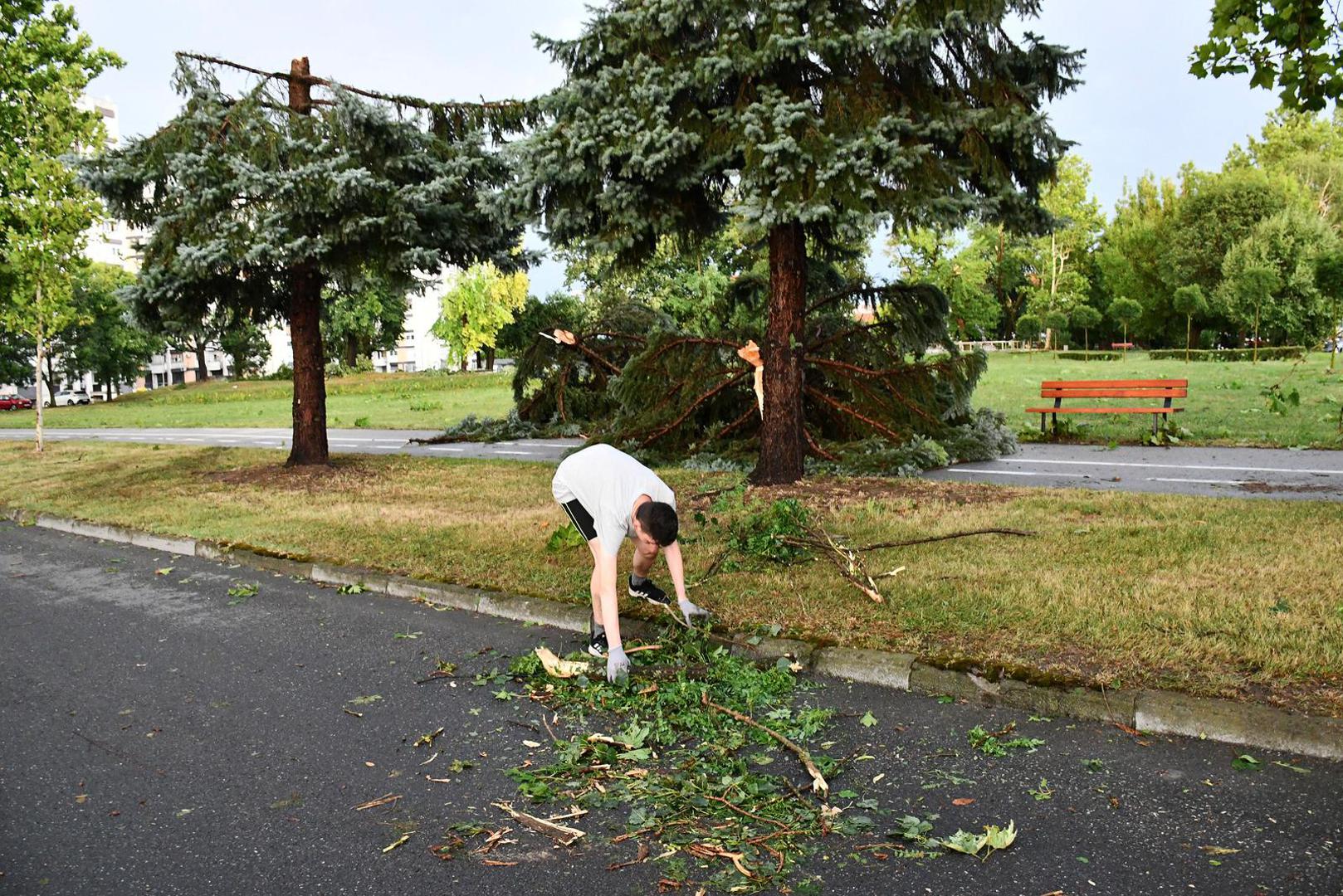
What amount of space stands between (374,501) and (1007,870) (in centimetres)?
865

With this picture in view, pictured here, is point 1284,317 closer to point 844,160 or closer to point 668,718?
point 844,160

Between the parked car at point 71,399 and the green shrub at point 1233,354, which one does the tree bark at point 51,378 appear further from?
the green shrub at point 1233,354

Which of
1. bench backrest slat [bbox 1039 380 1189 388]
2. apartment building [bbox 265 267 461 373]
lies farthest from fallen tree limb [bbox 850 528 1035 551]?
apartment building [bbox 265 267 461 373]

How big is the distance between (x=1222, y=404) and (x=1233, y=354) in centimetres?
2448

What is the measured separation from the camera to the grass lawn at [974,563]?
458cm

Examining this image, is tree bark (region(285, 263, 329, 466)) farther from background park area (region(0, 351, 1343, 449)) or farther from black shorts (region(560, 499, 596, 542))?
black shorts (region(560, 499, 596, 542))

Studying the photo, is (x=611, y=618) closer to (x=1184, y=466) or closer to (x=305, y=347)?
(x=1184, y=466)

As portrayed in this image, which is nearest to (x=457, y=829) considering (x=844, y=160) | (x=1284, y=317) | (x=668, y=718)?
(x=668, y=718)

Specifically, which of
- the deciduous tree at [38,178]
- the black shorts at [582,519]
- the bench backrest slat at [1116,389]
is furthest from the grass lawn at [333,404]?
the black shorts at [582,519]

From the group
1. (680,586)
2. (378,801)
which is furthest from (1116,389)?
(378,801)

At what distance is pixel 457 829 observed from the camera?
332 centimetres

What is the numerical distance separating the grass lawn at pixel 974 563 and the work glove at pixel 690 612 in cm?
23

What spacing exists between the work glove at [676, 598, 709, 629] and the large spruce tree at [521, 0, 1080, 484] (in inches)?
165

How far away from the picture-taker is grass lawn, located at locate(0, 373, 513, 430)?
88.2 feet
